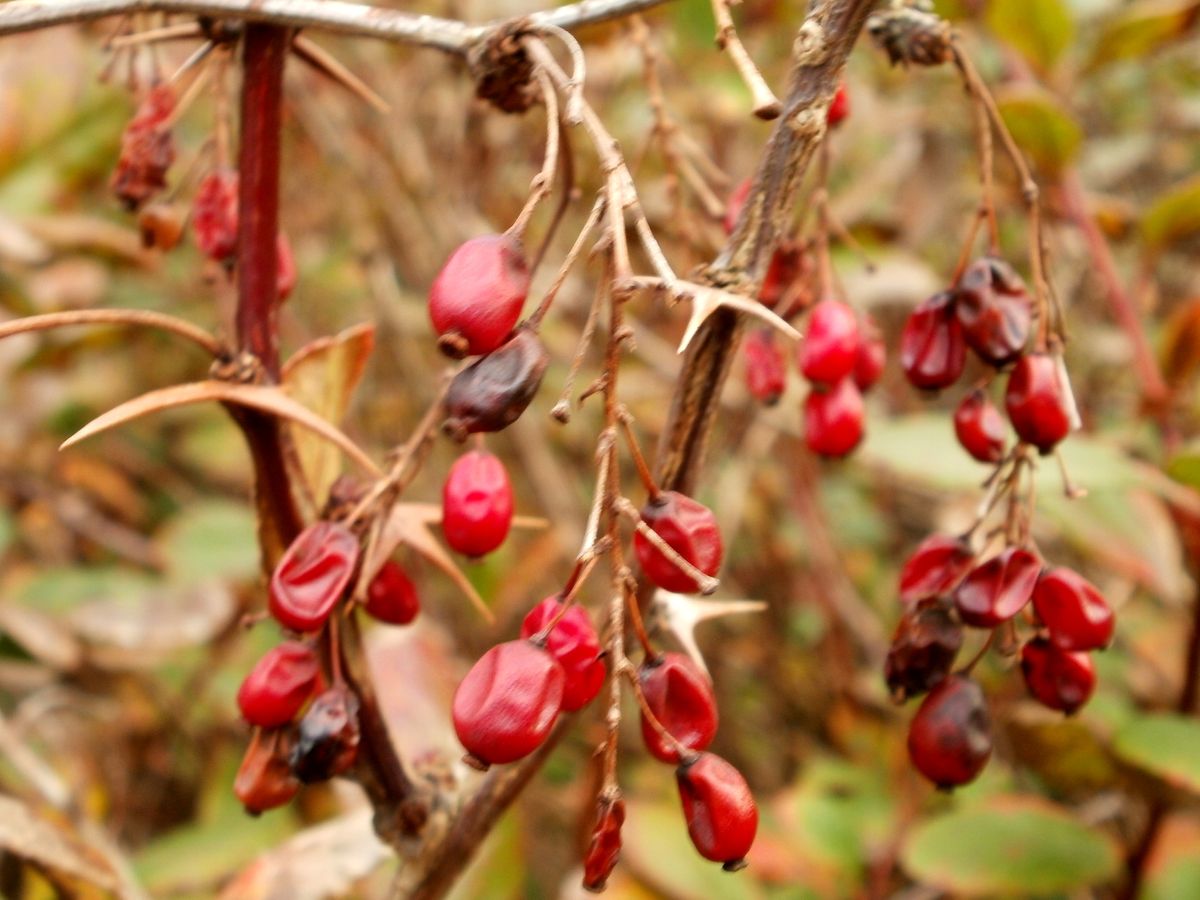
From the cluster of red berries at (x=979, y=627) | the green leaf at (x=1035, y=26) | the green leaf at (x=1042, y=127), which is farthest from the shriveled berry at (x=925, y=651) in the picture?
the green leaf at (x=1035, y=26)

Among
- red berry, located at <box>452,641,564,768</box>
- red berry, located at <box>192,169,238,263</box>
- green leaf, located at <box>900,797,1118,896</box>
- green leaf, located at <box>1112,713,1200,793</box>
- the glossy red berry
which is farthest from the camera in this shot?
green leaf, located at <box>900,797,1118,896</box>

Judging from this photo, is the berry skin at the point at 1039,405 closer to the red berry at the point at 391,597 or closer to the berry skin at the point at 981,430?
the berry skin at the point at 981,430

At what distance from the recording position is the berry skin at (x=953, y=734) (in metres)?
0.77

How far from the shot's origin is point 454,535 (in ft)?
2.47

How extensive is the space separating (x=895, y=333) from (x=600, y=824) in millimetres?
1954

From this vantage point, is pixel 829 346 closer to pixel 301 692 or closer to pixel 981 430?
pixel 981 430

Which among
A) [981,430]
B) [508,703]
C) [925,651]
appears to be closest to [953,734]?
[925,651]

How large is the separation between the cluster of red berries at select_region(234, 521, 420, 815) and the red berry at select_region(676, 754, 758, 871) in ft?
0.72

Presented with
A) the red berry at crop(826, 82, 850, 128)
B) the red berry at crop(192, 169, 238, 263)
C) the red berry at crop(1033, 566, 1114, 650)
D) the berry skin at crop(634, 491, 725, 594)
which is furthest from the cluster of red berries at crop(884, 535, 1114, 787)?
the red berry at crop(192, 169, 238, 263)

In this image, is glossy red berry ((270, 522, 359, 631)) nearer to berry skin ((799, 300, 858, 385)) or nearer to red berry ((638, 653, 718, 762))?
red berry ((638, 653, 718, 762))

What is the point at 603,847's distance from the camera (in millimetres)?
598

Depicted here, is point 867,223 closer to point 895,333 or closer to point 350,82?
point 895,333

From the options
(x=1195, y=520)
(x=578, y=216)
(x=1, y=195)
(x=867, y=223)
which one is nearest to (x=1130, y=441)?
(x=1195, y=520)

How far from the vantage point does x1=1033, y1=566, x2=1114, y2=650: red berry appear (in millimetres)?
758
